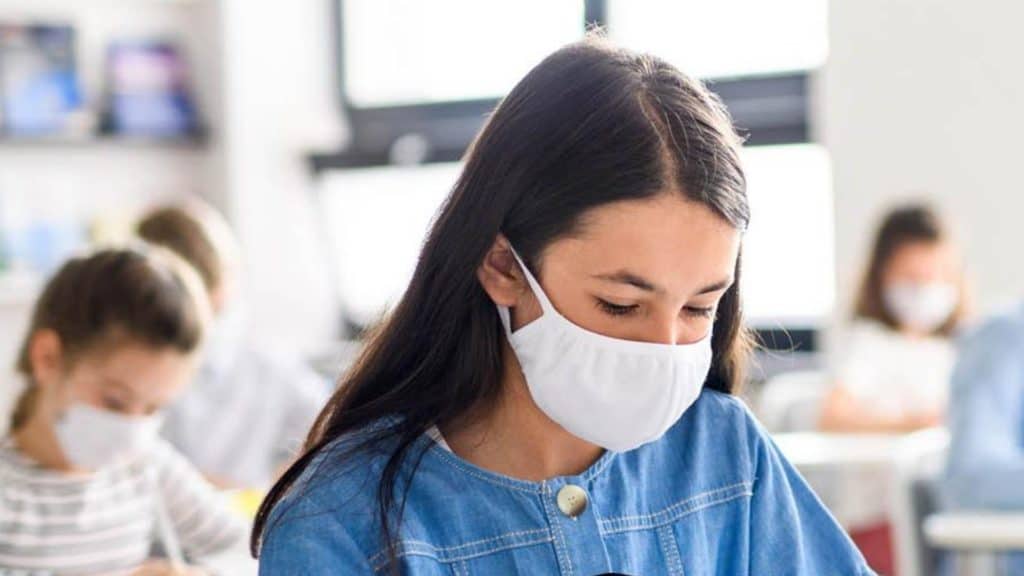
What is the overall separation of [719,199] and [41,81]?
4.20 metres

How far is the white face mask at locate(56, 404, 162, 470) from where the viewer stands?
8.44 ft

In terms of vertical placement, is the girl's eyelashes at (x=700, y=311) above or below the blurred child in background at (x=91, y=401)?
above

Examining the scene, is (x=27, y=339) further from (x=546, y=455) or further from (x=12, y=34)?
(x=12, y=34)

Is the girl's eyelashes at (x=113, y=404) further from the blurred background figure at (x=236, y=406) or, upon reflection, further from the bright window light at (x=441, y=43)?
the bright window light at (x=441, y=43)

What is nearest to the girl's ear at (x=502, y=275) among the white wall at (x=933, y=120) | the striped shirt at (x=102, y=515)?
the striped shirt at (x=102, y=515)

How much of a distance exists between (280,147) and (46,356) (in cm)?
306

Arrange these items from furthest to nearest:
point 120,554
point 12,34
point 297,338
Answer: point 297,338
point 12,34
point 120,554

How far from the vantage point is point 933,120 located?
4.41 m

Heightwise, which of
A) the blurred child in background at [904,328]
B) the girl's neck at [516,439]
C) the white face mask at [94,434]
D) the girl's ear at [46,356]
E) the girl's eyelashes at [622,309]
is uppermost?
the girl's eyelashes at [622,309]

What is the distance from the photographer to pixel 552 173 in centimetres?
141

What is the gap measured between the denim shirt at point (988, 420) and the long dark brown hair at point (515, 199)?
1.49m

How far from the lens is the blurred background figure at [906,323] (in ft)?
14.0

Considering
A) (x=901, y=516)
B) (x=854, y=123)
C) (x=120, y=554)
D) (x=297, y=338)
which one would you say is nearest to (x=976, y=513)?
(x=901, y=516)

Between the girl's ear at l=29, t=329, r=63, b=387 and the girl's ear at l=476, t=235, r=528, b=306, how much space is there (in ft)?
4.29
